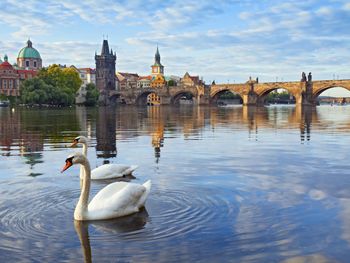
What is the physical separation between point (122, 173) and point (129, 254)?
574 centimetres

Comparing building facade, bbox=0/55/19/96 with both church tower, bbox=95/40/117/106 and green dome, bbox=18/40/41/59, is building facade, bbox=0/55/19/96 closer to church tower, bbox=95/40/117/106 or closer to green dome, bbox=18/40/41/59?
church tower, bbox=95/40/117/106

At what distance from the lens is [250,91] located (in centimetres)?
12656

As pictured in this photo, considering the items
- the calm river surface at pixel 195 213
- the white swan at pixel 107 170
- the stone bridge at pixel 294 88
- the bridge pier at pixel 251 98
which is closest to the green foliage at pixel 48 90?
the bridge pier at pixel 251 98

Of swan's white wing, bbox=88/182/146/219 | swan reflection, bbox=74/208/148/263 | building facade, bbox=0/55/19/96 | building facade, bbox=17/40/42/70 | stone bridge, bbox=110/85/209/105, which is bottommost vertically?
swan reflection, bbox=74/208/148/263

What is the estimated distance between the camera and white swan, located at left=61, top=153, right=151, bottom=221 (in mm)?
7742

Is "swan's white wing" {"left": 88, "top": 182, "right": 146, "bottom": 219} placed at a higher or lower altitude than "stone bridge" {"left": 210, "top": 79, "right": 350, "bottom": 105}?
lower

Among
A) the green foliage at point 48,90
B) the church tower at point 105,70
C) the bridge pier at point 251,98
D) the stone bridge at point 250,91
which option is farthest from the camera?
the church tower at point 105,70

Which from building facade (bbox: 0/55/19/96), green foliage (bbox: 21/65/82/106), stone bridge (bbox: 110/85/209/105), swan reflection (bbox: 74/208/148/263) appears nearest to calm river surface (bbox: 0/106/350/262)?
swan reflection (bbox: 74/208/148/263)

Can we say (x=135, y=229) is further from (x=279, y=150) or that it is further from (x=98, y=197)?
(x=279, y=150)

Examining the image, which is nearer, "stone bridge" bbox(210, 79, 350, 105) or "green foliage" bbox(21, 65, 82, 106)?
"green foliage" bbox(21, 65, 82, 106)

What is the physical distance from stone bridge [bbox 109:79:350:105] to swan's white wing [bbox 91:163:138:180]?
10121 centimetres

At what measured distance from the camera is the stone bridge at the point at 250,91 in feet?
380

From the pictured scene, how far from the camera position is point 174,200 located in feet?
30.4

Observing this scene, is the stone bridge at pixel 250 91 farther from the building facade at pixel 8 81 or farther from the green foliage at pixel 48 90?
the green foliage at pixel 48 90
